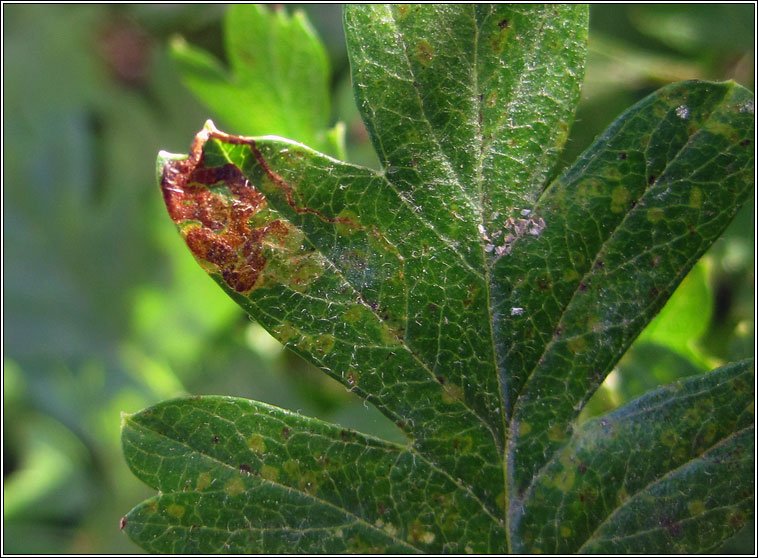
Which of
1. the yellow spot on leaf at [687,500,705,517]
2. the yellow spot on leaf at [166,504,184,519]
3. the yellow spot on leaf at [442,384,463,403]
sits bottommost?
the yellow spot on leaf at [687,500,705,517]

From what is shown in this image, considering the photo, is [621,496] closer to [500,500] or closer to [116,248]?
[500,500]

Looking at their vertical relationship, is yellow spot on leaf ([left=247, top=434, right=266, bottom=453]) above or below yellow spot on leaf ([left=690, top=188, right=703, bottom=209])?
below

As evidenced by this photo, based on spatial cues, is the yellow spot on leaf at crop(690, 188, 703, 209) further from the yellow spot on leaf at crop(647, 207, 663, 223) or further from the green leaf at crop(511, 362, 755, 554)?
the green leaf at crop(511, 362, 755, 554)

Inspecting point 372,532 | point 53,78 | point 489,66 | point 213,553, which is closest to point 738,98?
point 489,66

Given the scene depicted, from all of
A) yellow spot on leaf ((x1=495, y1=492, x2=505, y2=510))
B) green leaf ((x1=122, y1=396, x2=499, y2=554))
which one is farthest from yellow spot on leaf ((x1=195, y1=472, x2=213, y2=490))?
yellow spot on leaf ((x1=495, y1=492, x2=505, y2=510))

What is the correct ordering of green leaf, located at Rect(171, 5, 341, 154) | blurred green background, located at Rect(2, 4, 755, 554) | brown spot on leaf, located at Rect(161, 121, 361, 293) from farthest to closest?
1. blurred green background, located at Rect(2, 4, 755, 554)
2. green leaf, located at Rect(171, 5, 341, 154)
3. brown spot on leaf, located at Rect(161, 121, 361, 293)

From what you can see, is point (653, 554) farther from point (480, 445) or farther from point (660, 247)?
point (660, 247)

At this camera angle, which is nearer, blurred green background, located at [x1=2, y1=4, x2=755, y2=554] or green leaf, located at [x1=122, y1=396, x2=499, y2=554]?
green leaf, located at [x1=122, y1=396, x2=499, y2=554]
